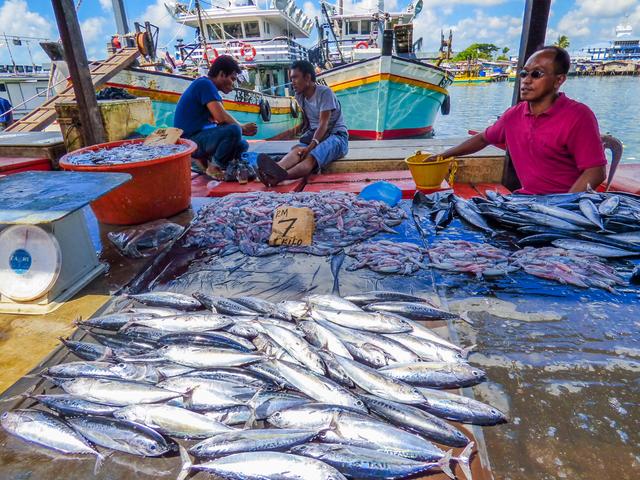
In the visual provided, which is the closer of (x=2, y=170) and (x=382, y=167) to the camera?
(x=2, y=170)

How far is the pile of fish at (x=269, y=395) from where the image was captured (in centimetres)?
141

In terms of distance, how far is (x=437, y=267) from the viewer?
2.82 metres

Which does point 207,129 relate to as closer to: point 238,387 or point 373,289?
point 373,289

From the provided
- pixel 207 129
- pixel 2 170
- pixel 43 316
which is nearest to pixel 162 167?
pixel 43 316

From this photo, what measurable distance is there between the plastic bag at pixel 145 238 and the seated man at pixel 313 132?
2.06 meters

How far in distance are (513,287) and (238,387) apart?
1.92 meters

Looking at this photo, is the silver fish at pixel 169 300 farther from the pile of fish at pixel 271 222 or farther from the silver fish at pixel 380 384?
the silver fish at pixel 380 384

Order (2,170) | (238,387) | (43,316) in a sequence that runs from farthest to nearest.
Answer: (2,170) → (43,316) → (238,387)

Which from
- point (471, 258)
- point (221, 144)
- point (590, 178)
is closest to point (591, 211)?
point (590, 178)

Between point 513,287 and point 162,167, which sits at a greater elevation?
point 162,167

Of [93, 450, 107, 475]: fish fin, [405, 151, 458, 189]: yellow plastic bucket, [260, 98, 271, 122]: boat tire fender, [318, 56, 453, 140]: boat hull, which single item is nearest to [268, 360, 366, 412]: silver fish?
[93, 450, 107, 475]: fish fin

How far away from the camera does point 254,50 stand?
21703mm


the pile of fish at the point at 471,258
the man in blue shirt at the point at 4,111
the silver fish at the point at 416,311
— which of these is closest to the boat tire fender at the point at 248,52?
the man in blue shirt at the point at 4,111

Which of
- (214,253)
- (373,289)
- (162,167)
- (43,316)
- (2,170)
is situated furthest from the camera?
(2,170)
